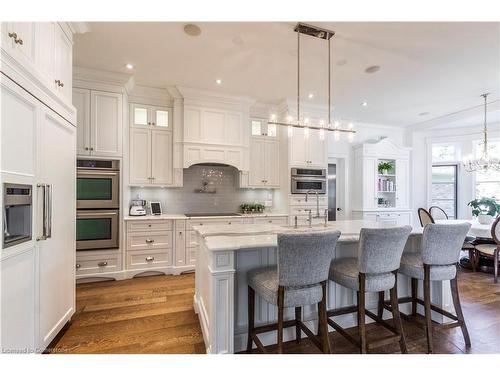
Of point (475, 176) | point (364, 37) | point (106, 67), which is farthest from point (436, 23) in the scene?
point (475, 176)

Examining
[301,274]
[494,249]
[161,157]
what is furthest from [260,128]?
[494,249]

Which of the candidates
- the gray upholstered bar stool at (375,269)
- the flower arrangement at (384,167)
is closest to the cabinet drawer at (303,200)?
the flower arrangement at (384,167)

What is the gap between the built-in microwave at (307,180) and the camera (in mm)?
4500

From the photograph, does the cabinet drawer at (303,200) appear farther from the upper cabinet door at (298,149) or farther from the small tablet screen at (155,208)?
the small tablet screen at (155,208)

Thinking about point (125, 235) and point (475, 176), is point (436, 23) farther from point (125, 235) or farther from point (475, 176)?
point (475, 176)

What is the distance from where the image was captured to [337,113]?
5.14 metres

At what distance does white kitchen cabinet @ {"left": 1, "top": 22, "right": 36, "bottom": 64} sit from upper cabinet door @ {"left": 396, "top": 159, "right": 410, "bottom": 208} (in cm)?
632

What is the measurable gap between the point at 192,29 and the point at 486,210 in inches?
239

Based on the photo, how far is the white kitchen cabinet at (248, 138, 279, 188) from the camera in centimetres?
462

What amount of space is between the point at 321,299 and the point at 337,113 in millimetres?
4376

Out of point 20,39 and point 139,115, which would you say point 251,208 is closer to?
point 139,115

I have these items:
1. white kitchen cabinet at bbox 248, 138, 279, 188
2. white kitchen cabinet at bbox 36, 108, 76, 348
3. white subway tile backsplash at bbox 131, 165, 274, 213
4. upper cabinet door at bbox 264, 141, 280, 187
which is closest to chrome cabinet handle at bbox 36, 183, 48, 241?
white kitchen cabinet at bbox 36, 108, 76, 348

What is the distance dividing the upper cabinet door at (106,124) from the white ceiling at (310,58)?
0.41 m

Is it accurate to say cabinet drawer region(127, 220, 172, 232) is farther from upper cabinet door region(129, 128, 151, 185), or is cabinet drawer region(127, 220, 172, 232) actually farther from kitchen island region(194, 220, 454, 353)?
kitchen island region(194, 220, 454, 353)
